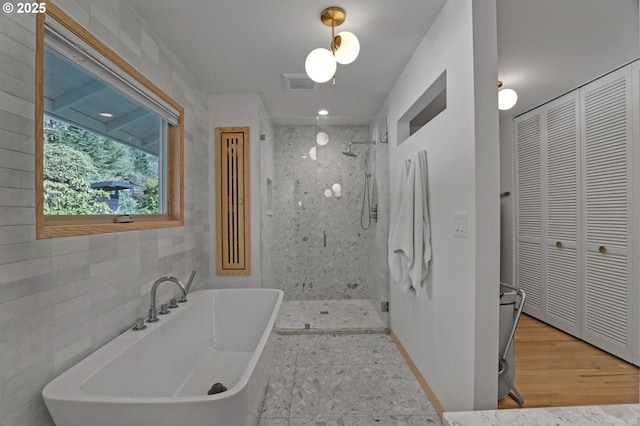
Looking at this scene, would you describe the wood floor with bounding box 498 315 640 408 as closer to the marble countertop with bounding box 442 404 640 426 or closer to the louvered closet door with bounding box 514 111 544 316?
the louvered closet door with bounding box 514 111 544 316

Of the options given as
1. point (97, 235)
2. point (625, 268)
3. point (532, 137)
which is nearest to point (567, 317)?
point (625, 268)

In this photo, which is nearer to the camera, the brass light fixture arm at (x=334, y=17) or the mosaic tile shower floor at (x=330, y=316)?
the brass light fixture arm at (x=334, y=17)

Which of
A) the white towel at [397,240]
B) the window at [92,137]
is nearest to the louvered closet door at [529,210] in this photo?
the white towel at [397,240]

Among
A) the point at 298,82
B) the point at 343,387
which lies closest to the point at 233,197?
the point at 298,82

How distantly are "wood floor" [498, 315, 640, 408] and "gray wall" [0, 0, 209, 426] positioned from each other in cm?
242

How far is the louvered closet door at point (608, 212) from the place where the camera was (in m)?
2.46

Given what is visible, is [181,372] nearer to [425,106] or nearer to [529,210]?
[425,106]

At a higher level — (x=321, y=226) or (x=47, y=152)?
(x=47, y=152)

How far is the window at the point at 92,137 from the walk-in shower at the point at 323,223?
1260mm

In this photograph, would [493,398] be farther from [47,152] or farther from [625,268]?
[47,152]

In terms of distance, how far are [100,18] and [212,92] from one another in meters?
1.60

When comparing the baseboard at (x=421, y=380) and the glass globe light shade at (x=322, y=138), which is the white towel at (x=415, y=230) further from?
the glass globe light shade at (x=322, y=138)

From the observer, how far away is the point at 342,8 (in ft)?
5.95

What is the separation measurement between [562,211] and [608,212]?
0.44 m
